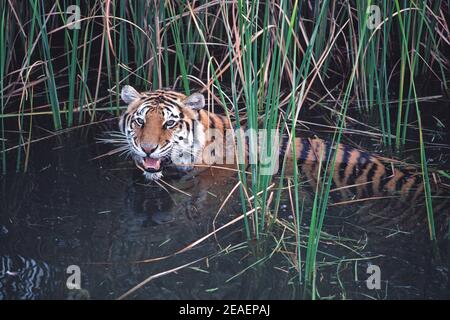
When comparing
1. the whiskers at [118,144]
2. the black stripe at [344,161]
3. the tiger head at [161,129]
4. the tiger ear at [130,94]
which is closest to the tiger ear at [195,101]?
the tiger head at [161,129]

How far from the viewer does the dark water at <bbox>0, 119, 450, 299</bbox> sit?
308cm

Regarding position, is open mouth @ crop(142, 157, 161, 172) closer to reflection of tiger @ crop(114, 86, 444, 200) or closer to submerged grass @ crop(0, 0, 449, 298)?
reflection of tiger @ crop(114, 86, 444, 200)

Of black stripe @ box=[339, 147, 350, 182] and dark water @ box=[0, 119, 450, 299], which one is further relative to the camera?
black stripe @ box=[339, 147, 350, 182]

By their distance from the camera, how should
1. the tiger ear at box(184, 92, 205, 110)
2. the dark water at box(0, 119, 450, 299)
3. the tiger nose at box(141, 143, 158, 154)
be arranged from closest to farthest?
the dark water at box(0, 119, 450, 299) → the tiger nose at box(141, 143, 158, 154) → the tiger ear at box(184, 92, 205, 110)

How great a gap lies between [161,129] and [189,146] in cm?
22

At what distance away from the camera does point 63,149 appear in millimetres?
4477

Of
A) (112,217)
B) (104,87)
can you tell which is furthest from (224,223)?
(104,87)

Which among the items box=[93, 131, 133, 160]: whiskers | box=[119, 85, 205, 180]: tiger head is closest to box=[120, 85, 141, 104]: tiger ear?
→ box=[119, 85, 205, 180]: tiger head

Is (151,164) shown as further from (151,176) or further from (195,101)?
(195,101)

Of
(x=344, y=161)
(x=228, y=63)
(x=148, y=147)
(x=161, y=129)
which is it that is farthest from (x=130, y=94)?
(x=344, y=161)

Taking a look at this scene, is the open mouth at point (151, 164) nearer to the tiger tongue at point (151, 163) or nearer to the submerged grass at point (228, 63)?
the tiger tongue at point (151, 163)

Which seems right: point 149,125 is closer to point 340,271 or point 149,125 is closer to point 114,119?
point 114,119

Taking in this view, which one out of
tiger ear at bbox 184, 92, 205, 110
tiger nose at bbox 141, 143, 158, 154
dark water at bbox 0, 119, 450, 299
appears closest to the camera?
dark water at bbox 0, 119, 450, 299

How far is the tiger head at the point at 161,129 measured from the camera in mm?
4203
